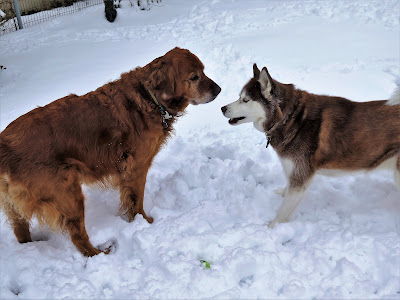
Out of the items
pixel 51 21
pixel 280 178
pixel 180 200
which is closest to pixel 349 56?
pixel 280 178

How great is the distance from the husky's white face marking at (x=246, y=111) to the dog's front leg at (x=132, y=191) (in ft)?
3.20

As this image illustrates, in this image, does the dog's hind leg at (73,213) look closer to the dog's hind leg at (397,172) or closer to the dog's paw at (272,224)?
the dog's paw at (272,224)

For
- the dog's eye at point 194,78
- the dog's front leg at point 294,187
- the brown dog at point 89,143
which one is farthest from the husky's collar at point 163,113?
the dog's front leg at point 294,187

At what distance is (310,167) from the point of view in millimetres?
3041

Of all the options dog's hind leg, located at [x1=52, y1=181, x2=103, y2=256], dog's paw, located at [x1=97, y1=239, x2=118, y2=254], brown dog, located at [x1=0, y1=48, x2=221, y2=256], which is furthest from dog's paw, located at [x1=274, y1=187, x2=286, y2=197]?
dog's hind leg, located at [x1=52, y1=181, x2=103, y2=256]

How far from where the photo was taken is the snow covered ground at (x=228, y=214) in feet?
8.22

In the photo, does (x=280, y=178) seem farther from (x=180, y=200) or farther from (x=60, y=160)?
(x=60, y=160)

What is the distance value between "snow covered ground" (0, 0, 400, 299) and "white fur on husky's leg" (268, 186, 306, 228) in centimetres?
12

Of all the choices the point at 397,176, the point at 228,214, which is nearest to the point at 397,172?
the point at 397,176

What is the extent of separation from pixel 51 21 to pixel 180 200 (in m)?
7.91

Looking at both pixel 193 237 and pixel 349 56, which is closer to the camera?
pixel 193 237

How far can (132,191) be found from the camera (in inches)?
126

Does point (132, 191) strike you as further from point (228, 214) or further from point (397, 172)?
point (397, 172)

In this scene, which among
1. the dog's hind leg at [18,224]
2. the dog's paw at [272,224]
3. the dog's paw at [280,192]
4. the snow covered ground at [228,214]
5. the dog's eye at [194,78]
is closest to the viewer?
the snow covered ground at [228,214]
